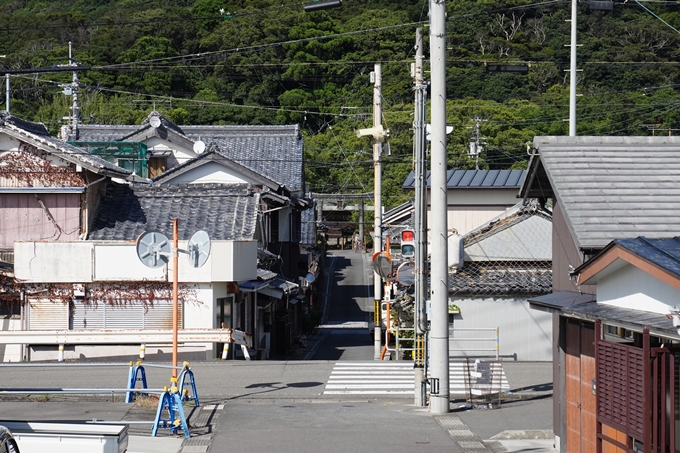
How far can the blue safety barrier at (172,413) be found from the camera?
12.1 metres

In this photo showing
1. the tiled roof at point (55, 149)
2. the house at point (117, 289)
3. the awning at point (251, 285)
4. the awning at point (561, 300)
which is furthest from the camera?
the awning at point (251, 285)

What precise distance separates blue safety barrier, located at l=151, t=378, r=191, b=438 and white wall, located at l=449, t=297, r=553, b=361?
1163 centimetres

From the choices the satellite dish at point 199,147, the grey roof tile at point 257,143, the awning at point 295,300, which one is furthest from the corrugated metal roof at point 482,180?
the satellite dish at point 199,147

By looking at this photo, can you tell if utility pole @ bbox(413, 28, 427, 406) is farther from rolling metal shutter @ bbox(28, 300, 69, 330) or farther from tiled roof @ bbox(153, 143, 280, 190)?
tiled roof @ bbox(153, 143, 280, 190)

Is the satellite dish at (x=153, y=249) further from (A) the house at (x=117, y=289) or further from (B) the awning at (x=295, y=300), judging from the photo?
(B) the awning at (x=295, y=300)

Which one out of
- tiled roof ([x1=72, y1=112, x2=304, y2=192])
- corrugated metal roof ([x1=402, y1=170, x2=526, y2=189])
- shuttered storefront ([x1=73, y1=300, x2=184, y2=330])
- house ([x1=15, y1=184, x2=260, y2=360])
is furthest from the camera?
tiled roof ([x1=72, y1=112, x2=304, y2=192])

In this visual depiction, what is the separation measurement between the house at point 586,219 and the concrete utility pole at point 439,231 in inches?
104

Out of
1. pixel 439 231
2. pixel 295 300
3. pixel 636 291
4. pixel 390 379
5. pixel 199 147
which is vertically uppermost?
pixel 199 147

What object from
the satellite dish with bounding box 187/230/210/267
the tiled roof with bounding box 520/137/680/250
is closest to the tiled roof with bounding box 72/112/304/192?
the satellite dish with bounding box 187/230/210/267

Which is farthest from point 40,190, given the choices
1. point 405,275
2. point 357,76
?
point 357,76

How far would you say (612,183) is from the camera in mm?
10625

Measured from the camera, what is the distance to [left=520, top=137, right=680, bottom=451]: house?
9750mm

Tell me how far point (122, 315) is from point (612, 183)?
48.6 ft

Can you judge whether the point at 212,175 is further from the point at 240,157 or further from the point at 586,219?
the point at 586,219
